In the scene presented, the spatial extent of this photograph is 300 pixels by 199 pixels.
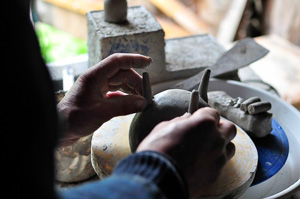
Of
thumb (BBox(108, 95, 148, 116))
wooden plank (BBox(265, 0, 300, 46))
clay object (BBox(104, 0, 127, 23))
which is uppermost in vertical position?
clay object (BBox(104, 0, 127, 23))

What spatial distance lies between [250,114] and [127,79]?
48 centimetres

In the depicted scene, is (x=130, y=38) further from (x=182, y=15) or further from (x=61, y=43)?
(x=182, y=15)

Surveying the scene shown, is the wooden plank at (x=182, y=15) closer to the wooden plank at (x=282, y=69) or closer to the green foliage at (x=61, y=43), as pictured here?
the green foliage at (x=61, y=43)

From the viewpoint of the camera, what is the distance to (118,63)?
110 cm

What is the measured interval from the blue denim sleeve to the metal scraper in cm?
90

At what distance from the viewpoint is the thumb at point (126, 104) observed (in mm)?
1037

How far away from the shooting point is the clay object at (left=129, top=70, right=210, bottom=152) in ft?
3.31

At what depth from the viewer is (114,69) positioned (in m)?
1.10

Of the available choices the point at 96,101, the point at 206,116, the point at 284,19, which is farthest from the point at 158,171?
the point at 284,19

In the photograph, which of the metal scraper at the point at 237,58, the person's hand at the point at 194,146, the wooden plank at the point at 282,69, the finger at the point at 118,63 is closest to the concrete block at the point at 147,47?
the metal scraper at the point at 237,58

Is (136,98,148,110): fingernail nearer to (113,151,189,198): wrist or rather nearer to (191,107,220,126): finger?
(191,107,220,126): finger

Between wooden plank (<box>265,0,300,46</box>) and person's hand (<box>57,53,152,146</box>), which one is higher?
person's hand (<box>57,53,152,146</box>)

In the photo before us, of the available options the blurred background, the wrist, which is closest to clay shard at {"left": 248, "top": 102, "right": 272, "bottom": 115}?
the wrist

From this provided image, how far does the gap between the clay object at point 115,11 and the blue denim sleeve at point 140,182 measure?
3.46 ft
